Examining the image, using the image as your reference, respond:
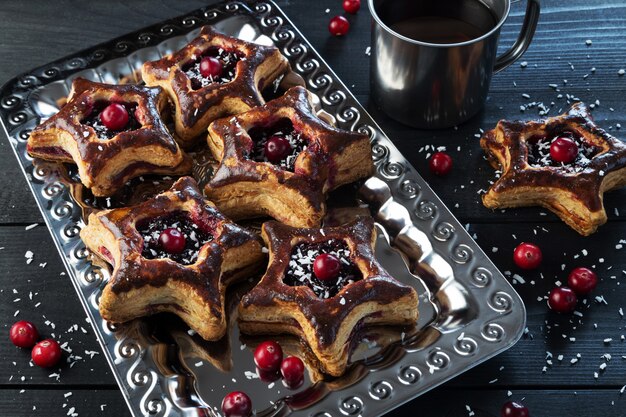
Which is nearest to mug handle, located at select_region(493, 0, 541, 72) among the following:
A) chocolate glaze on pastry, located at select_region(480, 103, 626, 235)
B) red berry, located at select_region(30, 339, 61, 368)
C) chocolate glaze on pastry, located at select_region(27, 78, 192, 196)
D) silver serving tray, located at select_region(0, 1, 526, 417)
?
chocolate glaze on pastry, located at select_region(480, 103, 626, 235)

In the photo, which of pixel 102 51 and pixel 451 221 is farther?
pixel 102 51

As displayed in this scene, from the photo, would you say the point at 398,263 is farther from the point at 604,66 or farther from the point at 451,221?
the point at 604,66

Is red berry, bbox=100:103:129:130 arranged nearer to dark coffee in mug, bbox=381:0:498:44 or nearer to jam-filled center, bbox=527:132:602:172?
dark coffee in mug, bbox=381:0:498:44

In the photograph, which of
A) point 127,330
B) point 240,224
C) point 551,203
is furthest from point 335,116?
point 127,330

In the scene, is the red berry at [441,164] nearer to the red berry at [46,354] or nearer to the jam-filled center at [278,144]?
the jam-filled center at [278,144]

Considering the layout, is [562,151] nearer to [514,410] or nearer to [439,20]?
[439,20]

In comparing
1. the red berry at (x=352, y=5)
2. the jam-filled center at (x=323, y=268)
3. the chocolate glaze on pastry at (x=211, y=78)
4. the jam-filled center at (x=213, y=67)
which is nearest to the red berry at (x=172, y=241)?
the jam-filled center at (x=323, y=268)
